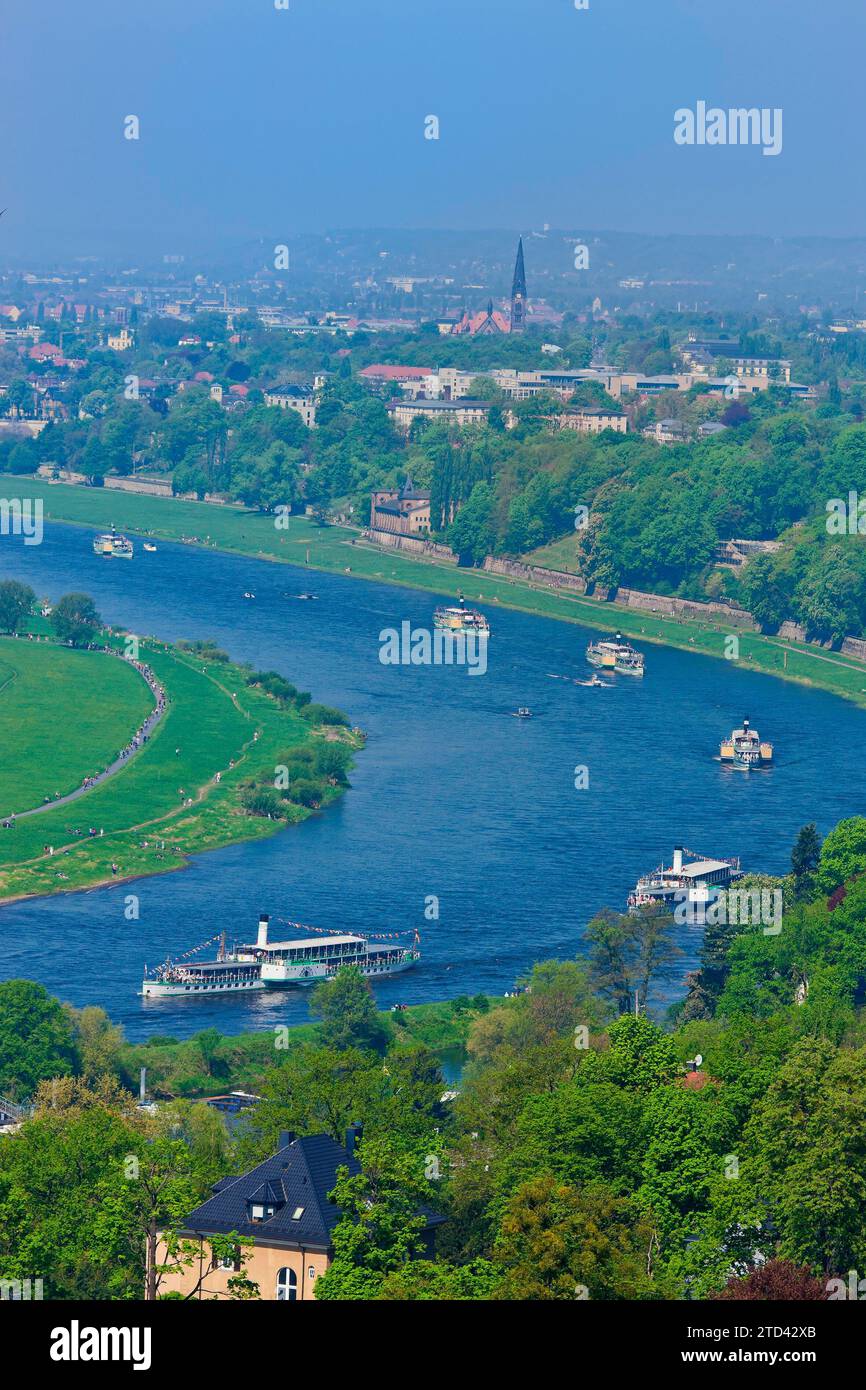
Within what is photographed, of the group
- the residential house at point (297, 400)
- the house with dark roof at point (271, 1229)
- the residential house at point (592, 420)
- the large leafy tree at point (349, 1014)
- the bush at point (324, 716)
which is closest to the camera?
the house with dark roof at point (271, 1229)

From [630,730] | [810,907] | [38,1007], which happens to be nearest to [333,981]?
[38,1007]

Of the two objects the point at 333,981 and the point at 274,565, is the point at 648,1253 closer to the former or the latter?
the point at 333,981

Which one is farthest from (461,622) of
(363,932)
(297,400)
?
(297,400)

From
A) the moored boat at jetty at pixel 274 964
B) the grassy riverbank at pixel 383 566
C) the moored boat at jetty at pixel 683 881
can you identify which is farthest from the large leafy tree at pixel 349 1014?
the grassy riverbank at pixel 383 566

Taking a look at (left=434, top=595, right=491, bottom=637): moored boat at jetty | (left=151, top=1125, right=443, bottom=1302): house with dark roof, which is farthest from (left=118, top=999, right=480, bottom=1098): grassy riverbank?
(left=434, top=595, right=491, bottom=637): moored boat at jetty

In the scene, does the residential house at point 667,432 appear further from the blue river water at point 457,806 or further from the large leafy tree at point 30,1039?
the large leafy tree at point 30,1039

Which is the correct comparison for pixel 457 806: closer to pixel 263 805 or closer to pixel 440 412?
pixel 263 805

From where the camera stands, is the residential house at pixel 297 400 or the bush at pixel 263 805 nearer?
the bush at pixel 263 805
